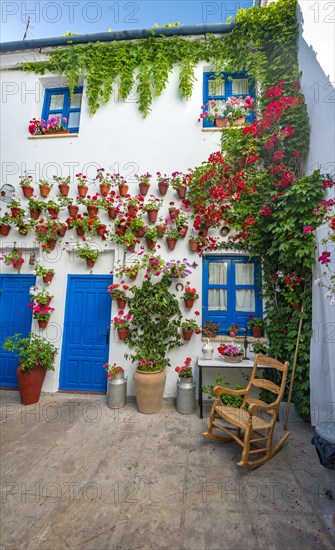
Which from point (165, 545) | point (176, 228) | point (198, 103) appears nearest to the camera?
point (165, 545)

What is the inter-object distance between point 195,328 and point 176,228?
1.89 m

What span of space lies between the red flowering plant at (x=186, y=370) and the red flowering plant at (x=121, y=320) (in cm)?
119

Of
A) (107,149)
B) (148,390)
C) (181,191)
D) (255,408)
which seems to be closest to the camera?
(255,408)

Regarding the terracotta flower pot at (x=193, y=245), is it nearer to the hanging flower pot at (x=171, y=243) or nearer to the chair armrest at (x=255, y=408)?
the hanging flower pot at (x=171, y=243)

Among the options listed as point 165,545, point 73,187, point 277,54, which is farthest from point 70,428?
point 277,54

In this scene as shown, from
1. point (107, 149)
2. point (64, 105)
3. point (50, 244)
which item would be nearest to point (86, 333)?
point (50, 244)

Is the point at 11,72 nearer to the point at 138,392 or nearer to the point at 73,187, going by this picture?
the point at 73,187

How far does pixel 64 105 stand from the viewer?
587cm

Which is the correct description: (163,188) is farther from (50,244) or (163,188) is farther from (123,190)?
(50,244)

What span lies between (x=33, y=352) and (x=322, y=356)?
452 centimetres

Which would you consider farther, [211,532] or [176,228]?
[176,228]

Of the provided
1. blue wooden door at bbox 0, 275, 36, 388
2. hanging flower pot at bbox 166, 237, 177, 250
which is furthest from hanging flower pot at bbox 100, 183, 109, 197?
blue wooden door at bbox 0, 275, 36, 388

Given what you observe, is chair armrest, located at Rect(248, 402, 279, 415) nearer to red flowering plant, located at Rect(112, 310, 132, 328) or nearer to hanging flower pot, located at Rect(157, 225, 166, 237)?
red flowering plant, located at Rect(112, 310, 132, 328)

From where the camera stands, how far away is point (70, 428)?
359 centimetres
